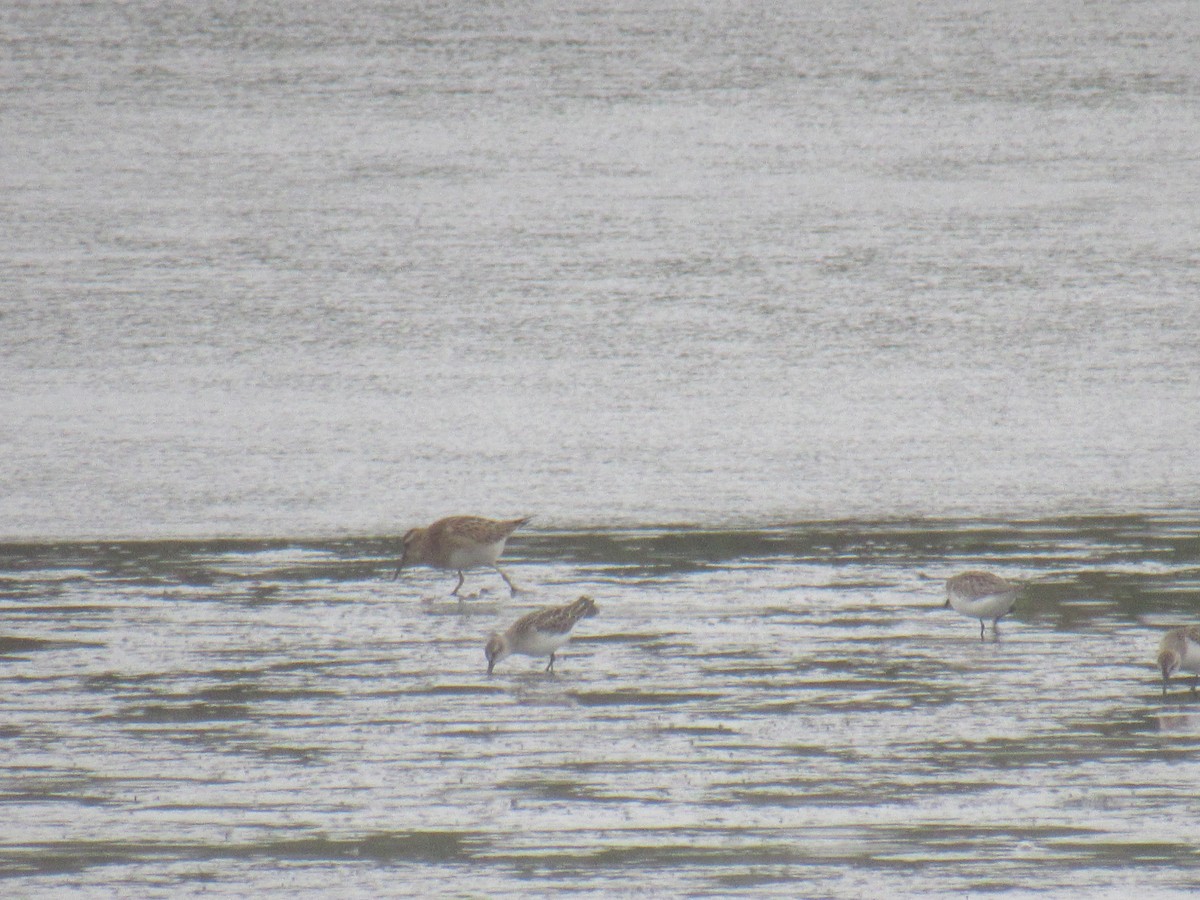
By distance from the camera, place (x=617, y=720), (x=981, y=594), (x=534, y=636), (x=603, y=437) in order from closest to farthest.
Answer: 1. (x=617, y=720)
2. (x=534, y=636)
3. (x=981, y=594)
4. (x=603, y=437)

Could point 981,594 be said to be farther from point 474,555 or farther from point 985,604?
point 474,555

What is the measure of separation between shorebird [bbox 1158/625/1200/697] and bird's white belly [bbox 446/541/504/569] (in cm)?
396

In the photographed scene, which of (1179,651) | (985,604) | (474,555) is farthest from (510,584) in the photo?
(1179,651)

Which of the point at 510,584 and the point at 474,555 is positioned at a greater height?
the point at 474,555

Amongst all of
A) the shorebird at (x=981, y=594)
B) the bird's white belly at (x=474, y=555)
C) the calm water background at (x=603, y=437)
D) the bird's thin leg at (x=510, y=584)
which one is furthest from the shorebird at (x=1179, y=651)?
the bird's white belly at (x=474, y=555)

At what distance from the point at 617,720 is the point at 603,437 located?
6913mm

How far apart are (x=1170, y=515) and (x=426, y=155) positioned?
43.5 ft

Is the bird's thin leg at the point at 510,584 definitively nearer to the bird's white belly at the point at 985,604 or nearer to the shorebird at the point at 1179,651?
the bird's white belly at the point at 985,604

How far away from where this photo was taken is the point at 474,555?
1209cm

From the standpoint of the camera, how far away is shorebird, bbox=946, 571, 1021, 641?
34.0 ft

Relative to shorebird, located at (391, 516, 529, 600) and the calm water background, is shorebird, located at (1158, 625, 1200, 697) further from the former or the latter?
shorebird, located at (391, 516, 529, 600)

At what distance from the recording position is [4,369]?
60.1 ft

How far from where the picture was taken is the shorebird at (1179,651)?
30.6ft

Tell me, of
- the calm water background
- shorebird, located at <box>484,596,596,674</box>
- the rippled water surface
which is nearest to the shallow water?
the calm water background
